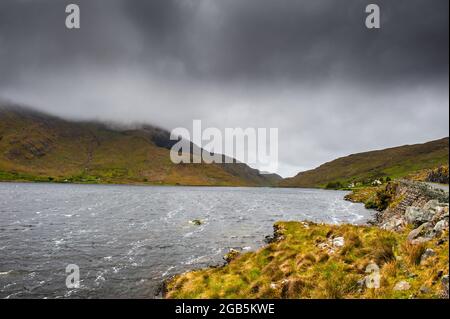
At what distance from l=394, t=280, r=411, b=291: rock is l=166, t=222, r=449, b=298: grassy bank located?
0.56ft

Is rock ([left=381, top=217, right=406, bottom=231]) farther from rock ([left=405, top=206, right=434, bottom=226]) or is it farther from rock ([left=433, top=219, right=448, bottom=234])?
rock ([left=433, top=219, right=448, bottom=234])

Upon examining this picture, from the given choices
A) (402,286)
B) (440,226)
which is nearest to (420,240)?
(440,226)

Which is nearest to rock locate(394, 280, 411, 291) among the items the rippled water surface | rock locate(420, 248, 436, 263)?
rock locate(420, 248, 436, 263)

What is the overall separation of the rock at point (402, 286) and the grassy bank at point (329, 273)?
0.56 feet

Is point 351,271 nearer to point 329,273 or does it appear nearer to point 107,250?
point 329,273

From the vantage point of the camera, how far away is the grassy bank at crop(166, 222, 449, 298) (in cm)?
1507

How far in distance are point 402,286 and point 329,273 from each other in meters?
5.50

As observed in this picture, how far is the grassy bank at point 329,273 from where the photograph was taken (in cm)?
1507

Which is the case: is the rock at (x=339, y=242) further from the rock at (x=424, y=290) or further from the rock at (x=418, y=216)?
the rock at (x=424, y=290)

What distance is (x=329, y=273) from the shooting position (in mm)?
19594

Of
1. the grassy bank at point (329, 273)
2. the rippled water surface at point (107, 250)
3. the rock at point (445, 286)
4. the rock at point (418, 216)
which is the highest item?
the rock at point (418, 216)

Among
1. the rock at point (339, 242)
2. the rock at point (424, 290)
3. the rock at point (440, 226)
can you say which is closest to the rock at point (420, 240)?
the rock at point (440, 226)
